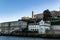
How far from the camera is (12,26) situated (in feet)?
157

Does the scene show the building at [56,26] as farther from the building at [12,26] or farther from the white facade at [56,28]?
the building at [12,26]

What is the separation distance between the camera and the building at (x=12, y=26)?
46.0 metres

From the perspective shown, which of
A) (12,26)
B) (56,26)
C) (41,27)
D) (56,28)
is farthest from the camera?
(12,26)

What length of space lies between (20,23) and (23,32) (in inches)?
213

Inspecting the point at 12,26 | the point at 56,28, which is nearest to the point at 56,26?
the point at 56,28

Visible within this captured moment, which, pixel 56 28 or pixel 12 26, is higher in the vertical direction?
pixel 12 26

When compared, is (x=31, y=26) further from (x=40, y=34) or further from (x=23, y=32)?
(x=40, y=34)

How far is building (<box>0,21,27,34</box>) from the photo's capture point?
151ft

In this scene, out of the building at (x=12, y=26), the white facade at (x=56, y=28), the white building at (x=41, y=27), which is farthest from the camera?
the building at (x=12, y=26)

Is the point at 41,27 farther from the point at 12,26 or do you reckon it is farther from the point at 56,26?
the point at 12,26

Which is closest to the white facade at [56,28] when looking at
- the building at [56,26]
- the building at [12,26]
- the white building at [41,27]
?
the building at [56,26]

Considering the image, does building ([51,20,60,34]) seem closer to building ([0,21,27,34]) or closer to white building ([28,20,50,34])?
white building ([28,20,50,34])

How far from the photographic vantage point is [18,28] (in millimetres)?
46000

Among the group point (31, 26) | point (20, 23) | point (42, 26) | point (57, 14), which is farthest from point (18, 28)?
point (57, 14)
